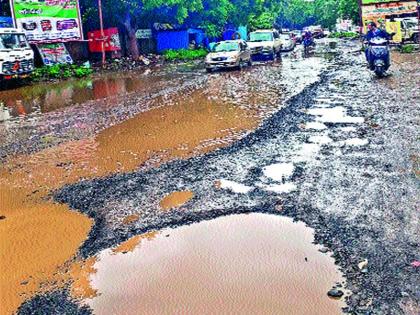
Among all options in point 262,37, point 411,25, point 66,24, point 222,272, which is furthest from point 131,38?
point 222,272

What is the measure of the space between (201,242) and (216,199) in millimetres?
940

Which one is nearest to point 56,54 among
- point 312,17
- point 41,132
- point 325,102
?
point 41,132

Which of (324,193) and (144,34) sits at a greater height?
(144,34)

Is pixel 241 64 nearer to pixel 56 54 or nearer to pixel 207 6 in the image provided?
pixel 56 54

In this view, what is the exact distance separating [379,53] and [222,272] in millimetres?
11899

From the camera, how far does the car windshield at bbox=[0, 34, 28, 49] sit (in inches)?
748

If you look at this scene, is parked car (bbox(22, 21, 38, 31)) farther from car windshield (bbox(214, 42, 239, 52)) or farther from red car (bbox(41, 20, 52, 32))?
car windshield (bbox(214, 42, 239, 52))

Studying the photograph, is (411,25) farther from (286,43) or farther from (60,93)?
(60,93)

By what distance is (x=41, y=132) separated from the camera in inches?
385

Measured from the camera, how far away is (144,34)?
36.0 metres

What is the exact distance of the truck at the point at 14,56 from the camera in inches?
738

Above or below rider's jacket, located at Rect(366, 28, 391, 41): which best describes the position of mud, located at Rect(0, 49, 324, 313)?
below

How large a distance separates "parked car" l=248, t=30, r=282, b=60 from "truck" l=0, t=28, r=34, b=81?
1206 centimetres

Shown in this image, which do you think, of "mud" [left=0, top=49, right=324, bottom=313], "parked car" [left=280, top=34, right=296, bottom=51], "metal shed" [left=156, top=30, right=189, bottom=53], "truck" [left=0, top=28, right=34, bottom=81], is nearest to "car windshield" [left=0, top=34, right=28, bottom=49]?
"truck" [left=0, top=28, right=34, bottom=81]
